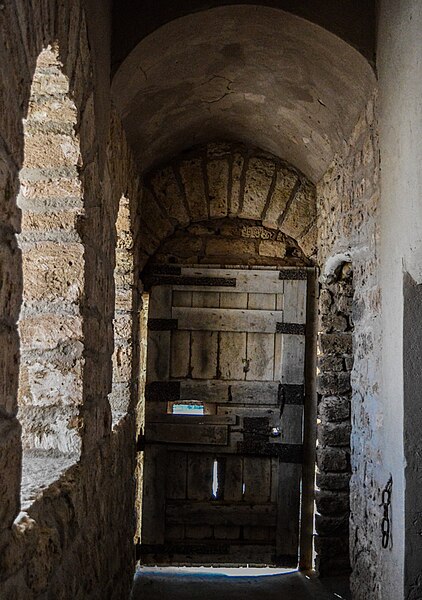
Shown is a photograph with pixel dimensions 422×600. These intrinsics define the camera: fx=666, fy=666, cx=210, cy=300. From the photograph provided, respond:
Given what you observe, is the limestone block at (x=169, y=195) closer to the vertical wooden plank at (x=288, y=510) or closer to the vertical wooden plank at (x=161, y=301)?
the vertical wooden plank at (x=161, y=301)

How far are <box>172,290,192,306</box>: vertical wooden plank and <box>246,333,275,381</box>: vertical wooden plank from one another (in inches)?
19.0

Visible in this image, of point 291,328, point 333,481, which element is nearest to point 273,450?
point 333,481

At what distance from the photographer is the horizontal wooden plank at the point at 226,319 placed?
4562 millimetres

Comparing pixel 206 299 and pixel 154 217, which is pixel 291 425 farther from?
pixel 154 217

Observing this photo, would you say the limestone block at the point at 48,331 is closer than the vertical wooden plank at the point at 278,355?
Yes

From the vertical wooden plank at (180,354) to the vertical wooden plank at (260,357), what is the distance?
420mm

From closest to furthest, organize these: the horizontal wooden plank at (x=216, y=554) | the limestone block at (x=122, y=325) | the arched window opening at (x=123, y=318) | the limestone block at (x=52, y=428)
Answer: the limestone block at (x=52, y=428), the arched window opening at (x=123, y=318), the limestone block at (x=122, y=325), the horizontal wooden plank at (x=216, y=554)

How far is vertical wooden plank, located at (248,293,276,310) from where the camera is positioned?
460 cm

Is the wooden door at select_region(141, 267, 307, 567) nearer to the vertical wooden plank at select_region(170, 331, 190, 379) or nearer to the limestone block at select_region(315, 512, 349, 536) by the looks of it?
the vertical wooden plank at select_region(170, 331, 190, 379)

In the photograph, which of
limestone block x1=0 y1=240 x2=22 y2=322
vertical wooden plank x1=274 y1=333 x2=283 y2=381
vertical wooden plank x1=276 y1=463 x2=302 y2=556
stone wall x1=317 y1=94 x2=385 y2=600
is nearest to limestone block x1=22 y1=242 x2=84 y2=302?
limestone block x1=0 y1=240 x2=22 y2=322

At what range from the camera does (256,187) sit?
4.54 metres

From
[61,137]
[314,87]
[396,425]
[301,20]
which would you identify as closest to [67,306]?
[61,137]

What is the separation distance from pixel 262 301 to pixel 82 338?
95.9 inches

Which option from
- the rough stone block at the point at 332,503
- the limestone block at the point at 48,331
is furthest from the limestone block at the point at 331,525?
the limestone block at the point at 48,331
